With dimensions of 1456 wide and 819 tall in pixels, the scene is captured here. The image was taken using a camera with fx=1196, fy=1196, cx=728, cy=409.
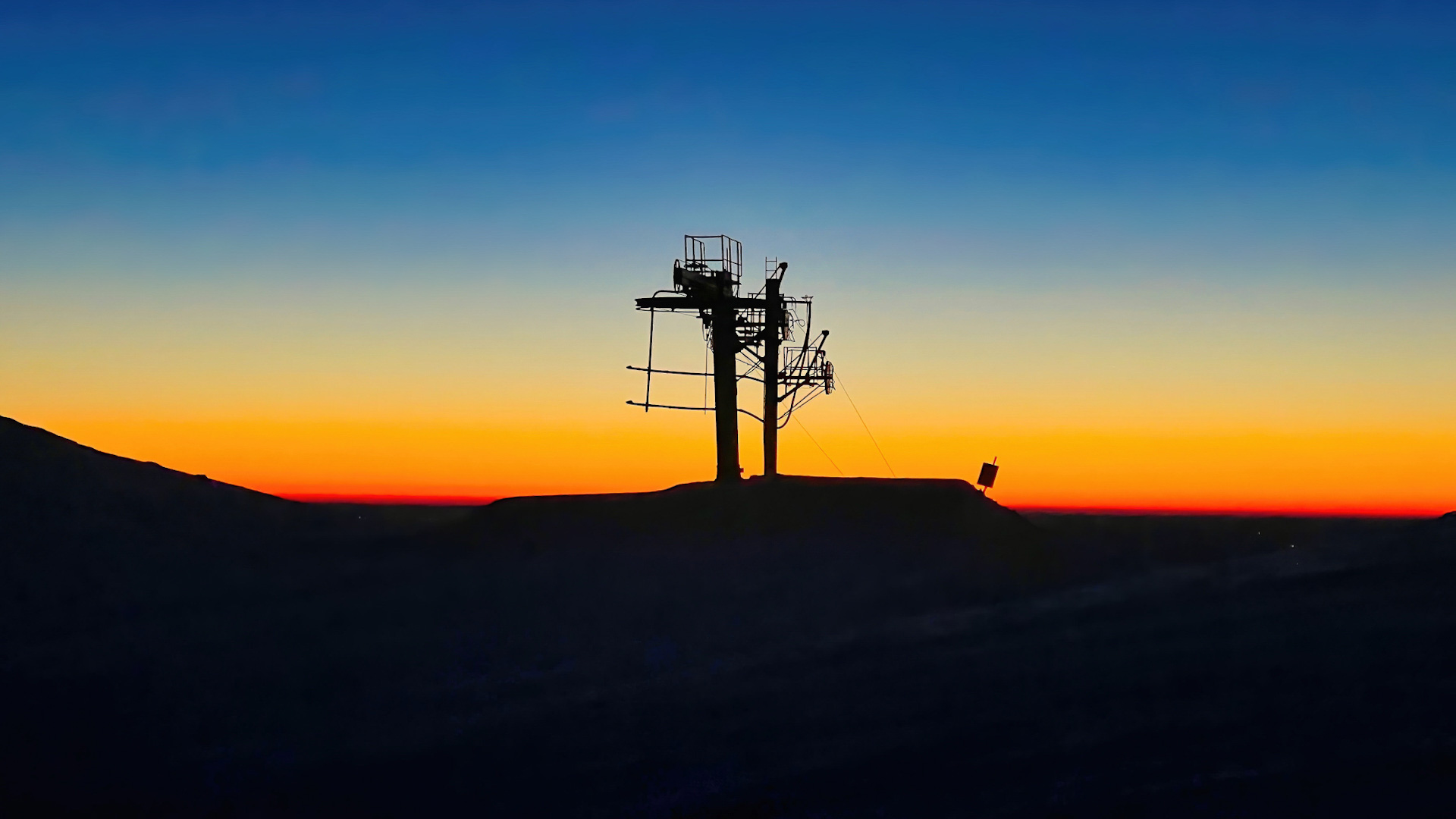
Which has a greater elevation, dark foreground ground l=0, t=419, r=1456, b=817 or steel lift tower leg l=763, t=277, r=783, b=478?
steel lift tower leg l=763, t=277, r=783, b=478

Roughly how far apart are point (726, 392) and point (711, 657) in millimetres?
14495

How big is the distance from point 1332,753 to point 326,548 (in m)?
18.3

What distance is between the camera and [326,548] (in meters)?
24.0

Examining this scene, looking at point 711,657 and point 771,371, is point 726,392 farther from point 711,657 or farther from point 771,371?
point 711,657

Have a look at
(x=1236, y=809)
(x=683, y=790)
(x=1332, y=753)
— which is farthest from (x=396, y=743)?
(x=1332, y=753)

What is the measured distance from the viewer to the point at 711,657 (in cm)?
1750

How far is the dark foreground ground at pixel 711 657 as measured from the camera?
13.2 meters

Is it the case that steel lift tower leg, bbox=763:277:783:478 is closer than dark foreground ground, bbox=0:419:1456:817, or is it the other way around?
dark foreground ground, bbox=0:419:1456:817

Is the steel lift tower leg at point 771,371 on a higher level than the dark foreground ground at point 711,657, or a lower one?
higher

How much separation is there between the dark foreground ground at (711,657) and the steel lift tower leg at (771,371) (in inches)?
284

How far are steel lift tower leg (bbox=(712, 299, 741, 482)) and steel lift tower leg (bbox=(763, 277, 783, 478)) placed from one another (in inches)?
40.0

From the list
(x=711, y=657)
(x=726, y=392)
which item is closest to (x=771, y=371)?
(x=726, y=392)

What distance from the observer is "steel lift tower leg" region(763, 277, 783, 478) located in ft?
105

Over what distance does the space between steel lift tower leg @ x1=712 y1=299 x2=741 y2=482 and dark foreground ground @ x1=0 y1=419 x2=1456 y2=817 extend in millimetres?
5763
